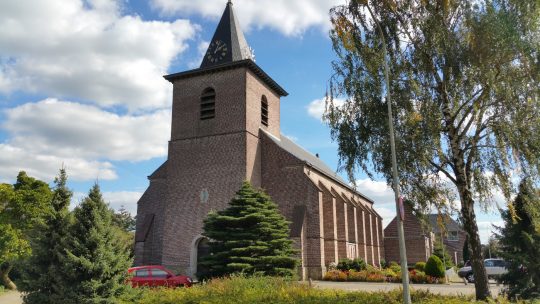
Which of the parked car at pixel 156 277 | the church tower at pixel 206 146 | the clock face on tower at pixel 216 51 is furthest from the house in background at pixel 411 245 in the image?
the parked car at pixel 156 277

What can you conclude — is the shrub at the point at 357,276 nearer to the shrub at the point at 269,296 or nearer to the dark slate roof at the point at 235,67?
the shrub at the point at 269,296

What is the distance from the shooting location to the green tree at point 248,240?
20062 mm

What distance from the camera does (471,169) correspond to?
1281 cm

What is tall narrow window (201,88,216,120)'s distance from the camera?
29562mm

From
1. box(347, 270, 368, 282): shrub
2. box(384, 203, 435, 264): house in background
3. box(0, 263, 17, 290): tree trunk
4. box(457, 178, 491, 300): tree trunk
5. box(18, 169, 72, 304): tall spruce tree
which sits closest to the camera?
box(457, 178, 491, 300): tree trunk

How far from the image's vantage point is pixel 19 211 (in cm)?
2433

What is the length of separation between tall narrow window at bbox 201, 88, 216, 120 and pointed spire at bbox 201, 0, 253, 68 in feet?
6.39

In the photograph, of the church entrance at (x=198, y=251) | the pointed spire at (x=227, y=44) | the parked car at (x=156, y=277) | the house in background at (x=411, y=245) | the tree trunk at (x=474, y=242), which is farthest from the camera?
the house in background at (x=411, y=245)

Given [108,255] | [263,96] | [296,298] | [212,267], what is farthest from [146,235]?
[296,298]

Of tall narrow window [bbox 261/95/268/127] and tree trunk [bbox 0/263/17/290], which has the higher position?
tall narrow window [bbox 261/95/268/127]

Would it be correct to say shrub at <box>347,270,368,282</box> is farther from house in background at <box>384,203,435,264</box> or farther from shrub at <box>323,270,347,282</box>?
house in background at <box>384,203,435,264</box>

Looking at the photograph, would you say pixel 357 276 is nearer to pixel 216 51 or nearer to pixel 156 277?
pixel 156 277

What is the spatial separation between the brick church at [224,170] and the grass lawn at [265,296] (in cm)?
1299

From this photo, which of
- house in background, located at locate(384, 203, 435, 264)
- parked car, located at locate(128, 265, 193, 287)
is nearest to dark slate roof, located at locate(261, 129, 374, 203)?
house in background, located at locate(384, 203, 435, 264)
